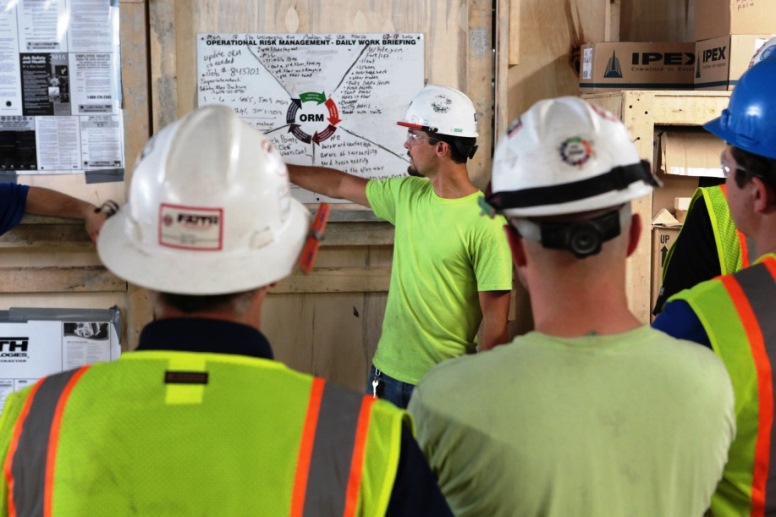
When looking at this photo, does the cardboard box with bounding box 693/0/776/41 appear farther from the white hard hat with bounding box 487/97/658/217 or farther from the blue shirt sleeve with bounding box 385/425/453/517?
the blue shirt sleeve with bounding box 385/425/453/517

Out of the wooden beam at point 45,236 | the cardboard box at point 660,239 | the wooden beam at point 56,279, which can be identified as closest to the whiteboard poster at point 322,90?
the wooden beam at point 45,236

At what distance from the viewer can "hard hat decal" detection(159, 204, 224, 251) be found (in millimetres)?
1362

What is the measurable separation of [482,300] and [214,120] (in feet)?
6.29

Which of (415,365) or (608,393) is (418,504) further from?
(415,365)

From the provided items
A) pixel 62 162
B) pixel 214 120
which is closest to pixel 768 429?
pixel 214 120

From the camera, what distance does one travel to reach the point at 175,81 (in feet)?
11.2

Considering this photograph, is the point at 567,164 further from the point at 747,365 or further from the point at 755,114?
the point at 755,114

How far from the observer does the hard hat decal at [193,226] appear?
1.36 m

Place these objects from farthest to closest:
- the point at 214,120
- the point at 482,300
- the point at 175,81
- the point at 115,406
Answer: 1. the point at 175,81
2. the point at 482,300
3. the point at 214,120
4. the point at 115,406

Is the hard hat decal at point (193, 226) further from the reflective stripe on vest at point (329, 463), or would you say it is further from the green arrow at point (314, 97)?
the green arrow at point (314, 97)

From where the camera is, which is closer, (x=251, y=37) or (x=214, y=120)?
(x=214, y=120)

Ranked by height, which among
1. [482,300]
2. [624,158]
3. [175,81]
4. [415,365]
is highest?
[175,81]

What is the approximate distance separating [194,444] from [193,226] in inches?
13.5

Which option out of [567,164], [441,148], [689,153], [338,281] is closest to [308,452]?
[567,164]
